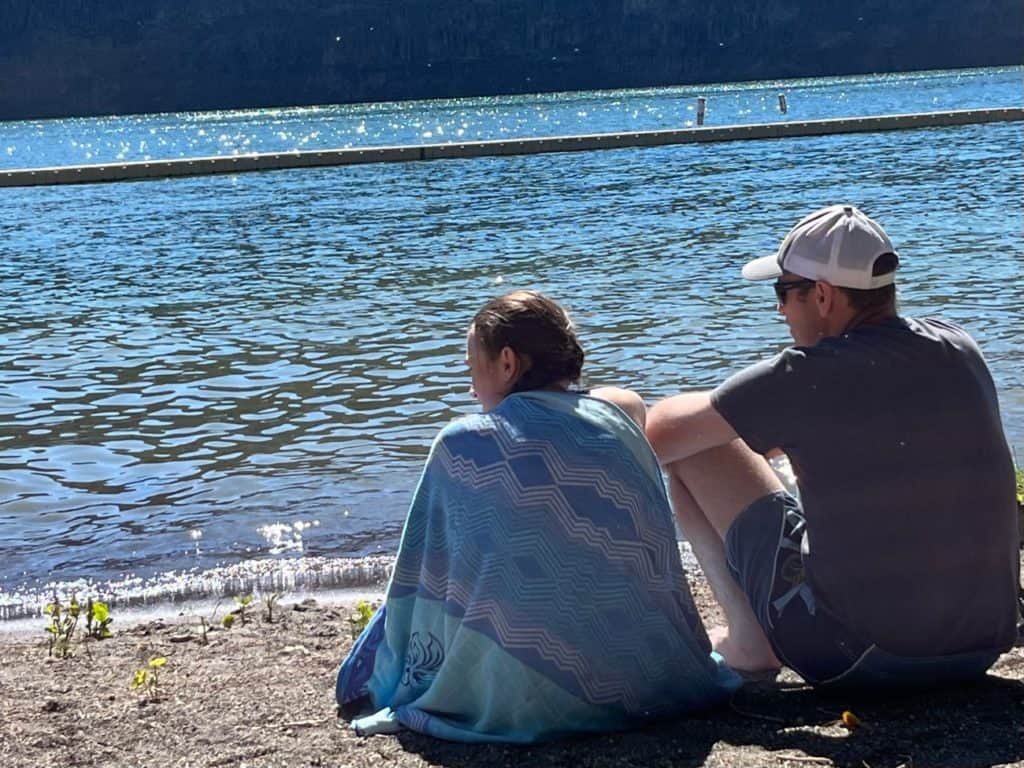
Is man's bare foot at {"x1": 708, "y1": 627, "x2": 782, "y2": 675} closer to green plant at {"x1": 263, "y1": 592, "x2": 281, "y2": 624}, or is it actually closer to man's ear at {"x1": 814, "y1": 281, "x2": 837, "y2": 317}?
man's ear at {"x1": 814, "y1": 281, "x2": 837, "y2": 317}

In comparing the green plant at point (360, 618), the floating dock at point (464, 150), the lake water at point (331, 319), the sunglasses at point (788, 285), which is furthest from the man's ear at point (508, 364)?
the floating dock at point (464, 150)

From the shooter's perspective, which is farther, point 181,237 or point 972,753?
point 181,237

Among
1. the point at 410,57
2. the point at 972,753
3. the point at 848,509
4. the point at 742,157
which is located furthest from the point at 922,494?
the point at 410,57

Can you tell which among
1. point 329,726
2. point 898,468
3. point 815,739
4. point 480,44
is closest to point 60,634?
point 329,726

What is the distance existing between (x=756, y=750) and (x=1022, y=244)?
1020 centimetres

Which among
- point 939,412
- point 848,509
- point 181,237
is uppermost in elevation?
point 939,412

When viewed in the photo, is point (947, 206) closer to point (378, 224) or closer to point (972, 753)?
point (378, 224)

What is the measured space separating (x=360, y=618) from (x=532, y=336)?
147 cm

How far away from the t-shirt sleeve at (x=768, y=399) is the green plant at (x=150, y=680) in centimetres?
151

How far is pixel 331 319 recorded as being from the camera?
1045 centimetres

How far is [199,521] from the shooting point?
18.5ft

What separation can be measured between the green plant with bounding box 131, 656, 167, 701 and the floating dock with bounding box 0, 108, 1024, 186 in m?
25.1

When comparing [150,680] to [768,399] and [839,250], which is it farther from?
[839,250]

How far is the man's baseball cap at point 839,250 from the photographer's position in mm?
2625
